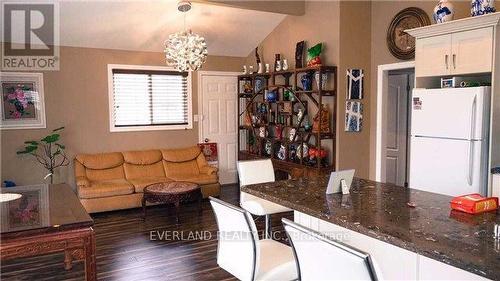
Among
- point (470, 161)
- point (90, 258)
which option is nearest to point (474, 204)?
point (470, 161)

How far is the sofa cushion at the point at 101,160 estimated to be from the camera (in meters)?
5.88

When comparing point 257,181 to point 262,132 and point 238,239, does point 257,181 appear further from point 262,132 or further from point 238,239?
point 262,132

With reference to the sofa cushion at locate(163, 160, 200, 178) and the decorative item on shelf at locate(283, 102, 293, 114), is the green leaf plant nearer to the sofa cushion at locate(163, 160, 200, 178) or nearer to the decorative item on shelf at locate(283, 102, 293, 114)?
the sofa cushion at locate(163, 160, 200, 178)

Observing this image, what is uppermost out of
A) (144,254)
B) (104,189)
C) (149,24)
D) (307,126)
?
(149,24)

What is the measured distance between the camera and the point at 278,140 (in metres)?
6.15

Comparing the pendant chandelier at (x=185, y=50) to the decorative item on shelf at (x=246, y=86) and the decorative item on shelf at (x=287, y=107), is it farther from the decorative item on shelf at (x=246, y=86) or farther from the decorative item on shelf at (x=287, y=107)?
the decorative item on shelf at (x=246, y=86)

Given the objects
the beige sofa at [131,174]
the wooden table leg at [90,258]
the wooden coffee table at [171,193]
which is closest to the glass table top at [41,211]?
the wooden table leg at [90,258]

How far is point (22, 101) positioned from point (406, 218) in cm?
549

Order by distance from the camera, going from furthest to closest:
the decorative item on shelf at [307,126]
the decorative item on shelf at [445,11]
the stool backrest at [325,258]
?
the decorative item on shelf at [307,126]
the decorative item on shelf at [445,11]
the stool backrest at [325,258]

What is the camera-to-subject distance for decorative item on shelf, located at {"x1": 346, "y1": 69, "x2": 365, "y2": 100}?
17.1ft

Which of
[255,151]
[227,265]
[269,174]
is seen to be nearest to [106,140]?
[255,151]

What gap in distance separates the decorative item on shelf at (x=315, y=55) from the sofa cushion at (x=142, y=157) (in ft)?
9.42

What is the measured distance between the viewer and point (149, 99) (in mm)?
6551

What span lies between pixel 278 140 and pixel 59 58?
351cm
